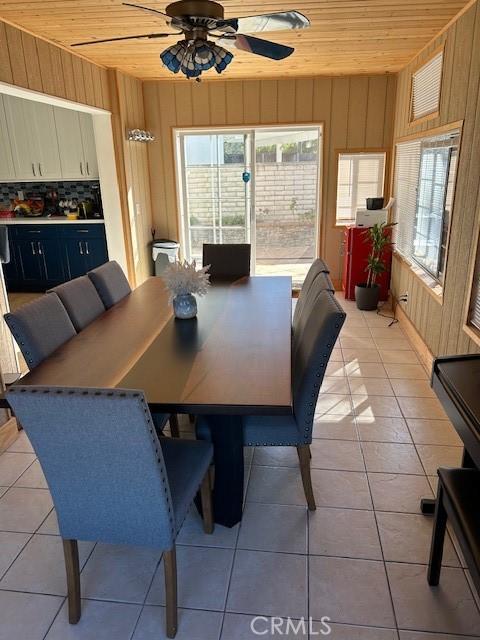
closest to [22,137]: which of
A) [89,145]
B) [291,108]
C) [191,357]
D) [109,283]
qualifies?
[89,145]

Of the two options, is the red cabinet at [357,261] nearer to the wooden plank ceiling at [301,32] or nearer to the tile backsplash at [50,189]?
the wooden plank ceiling at [301,32]

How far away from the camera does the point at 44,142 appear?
5766 mm

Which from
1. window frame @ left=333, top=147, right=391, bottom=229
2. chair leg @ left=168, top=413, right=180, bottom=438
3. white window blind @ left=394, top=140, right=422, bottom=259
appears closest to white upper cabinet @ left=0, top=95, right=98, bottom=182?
window frame @ left=333, top=147, right=391, bottom=229

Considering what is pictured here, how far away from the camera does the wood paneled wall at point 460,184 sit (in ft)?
9.48

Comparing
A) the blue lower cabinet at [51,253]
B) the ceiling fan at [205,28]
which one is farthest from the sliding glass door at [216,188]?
the ceiling fan at [205,28]

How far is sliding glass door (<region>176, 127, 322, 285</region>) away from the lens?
227 inches

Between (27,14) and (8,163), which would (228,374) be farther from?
(8,163)

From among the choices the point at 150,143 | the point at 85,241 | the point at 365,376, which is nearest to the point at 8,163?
the point at 85,241

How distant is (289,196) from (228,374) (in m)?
4.38

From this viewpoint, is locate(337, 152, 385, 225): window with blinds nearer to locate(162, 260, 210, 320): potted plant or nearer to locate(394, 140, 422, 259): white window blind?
locate(394, 140, 422, 259): white window blind

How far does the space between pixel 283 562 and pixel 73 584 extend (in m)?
0.83

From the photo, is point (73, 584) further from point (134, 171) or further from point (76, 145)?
point (76, 145)

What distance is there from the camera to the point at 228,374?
1.98 metres

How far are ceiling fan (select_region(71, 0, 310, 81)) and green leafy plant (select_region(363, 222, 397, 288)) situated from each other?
298 cm
